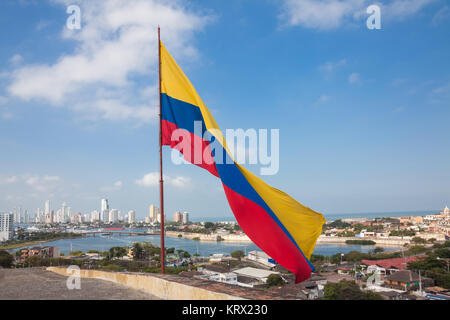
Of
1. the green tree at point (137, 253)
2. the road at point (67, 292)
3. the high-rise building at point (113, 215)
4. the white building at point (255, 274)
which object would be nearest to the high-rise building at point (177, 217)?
the high-rise building at point (113, 215)

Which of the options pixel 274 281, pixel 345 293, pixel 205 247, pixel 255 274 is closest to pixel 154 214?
pixel 205 247

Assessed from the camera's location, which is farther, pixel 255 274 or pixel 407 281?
pixel 255 274

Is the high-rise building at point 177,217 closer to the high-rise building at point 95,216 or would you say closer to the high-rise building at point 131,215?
the high-rise building at point 131,215

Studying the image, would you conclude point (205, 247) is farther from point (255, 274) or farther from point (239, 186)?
point (239, 186)

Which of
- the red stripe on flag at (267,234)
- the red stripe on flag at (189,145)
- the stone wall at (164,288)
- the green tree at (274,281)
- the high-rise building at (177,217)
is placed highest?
the red stripe on flag at (189,145)

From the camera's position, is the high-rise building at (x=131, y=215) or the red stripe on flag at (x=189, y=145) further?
the high-rise building at (x=131, y=215)

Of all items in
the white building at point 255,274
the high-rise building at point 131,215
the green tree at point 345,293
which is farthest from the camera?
the high-rise building at point 131,215

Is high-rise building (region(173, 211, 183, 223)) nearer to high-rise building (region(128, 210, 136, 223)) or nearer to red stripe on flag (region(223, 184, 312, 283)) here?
high-rise building (region(128, 210, 136, 223))
